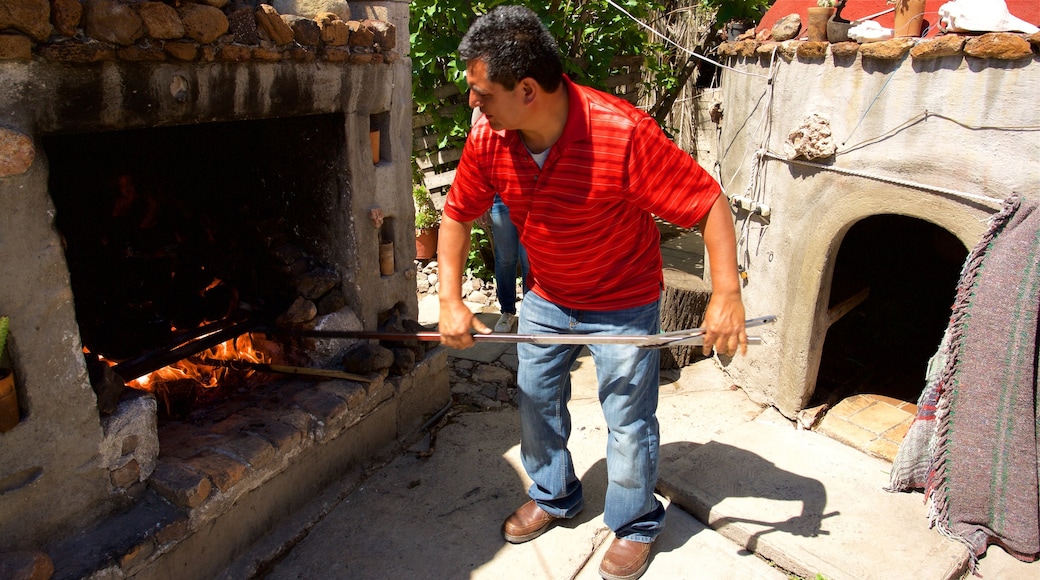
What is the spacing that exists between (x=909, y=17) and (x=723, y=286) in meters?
2.14

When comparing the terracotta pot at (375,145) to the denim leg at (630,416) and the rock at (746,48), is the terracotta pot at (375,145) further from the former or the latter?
the rock at (746,48)

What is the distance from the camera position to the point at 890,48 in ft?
12.4

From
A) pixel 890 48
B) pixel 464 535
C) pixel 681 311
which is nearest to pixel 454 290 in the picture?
pixel 464 535

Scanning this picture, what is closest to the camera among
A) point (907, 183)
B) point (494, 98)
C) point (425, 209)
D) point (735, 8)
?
point (494, 98)

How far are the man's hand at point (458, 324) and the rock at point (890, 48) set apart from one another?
8.39 ft

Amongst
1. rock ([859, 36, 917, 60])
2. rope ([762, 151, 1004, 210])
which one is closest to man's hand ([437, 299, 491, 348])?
rope ([762, 151, 1004, 210])

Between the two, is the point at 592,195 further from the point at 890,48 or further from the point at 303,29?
the point at 890,48

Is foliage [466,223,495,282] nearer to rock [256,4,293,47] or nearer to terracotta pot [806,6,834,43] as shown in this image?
terracotta pot [806,6,834,43]

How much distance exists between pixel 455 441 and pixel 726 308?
2.23 m

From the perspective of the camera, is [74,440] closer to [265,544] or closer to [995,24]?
[265,544]

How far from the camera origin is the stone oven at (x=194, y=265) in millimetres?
2525

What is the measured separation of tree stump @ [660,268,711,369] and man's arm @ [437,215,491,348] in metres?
2.76

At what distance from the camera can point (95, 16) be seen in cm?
247

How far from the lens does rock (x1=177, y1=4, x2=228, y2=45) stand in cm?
277
